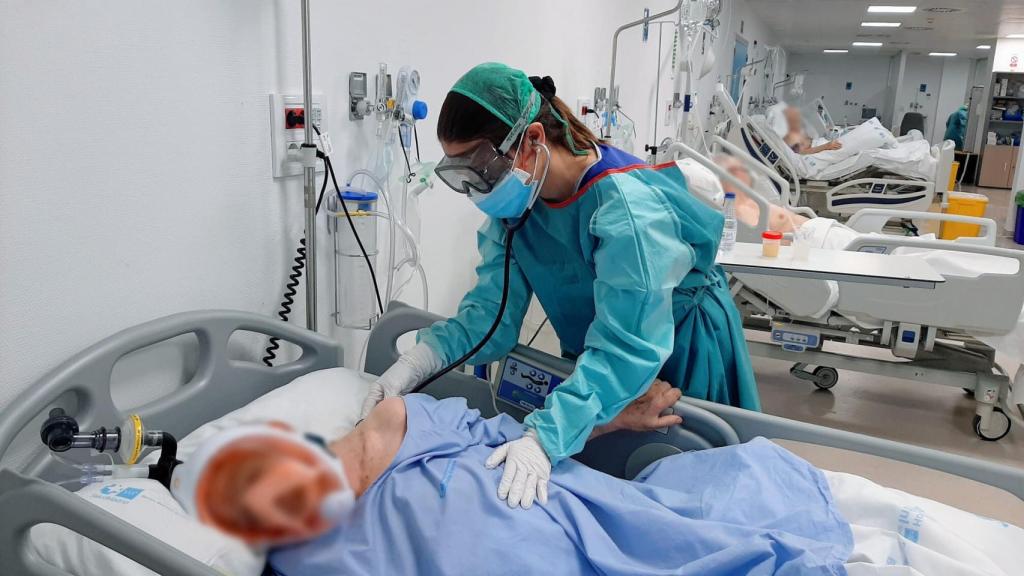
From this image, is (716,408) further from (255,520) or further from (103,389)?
(255,520)

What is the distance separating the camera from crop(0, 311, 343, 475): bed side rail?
52.2 inches

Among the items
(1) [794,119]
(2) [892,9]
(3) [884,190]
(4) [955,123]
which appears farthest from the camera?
(4) [955,123]

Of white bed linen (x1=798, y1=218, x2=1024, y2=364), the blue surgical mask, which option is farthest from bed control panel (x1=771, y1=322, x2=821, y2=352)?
the blue surgical mask

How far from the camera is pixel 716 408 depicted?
66.0 inches

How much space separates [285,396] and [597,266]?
2.10 feet

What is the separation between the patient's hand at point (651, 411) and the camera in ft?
5.36

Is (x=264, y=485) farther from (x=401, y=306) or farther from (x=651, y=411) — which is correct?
(x=401, y=306)

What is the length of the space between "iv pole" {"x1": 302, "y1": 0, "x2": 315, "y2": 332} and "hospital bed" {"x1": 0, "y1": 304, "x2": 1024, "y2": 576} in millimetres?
127

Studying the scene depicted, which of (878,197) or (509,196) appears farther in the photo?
(878,197)

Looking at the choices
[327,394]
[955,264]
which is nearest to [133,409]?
[327,394]

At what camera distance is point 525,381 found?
1.86 metres

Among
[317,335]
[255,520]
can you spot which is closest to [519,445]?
[317,335]

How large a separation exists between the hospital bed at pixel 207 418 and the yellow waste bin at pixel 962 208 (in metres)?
5.32

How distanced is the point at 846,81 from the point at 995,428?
316cm
